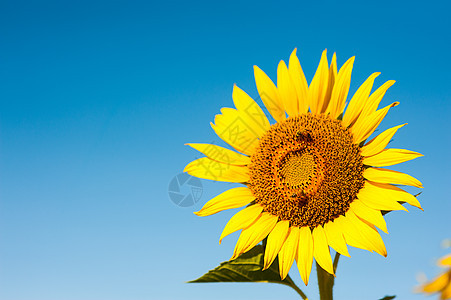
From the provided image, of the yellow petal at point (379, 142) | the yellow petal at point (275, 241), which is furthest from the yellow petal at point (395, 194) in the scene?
the yellow petal at point (275, 241)

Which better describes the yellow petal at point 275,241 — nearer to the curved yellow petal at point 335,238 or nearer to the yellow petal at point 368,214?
the curved yellow petal at point 335,238

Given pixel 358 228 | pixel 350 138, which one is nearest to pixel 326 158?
pixel 350 138

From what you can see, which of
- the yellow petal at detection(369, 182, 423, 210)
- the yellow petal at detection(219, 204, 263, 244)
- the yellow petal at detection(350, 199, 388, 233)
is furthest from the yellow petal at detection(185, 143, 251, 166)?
the yellow petal at detection(369, 182, 423, 210)

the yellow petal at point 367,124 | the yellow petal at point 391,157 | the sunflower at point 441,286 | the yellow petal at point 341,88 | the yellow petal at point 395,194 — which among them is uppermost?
the yellow petal at point 341,88

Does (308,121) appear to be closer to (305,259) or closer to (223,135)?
(223,135)

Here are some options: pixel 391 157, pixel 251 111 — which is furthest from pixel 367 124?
pixel 251 111

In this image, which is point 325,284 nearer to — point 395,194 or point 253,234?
point 253,234
